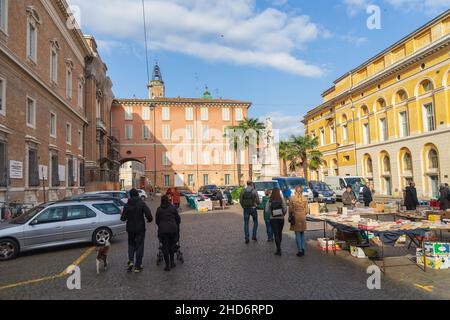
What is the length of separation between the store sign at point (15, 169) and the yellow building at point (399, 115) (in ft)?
99.3

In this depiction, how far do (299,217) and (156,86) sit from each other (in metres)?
89.8

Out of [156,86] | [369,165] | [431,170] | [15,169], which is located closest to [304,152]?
[369,165]

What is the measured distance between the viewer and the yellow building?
95.3 feet

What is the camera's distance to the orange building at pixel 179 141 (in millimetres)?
57625

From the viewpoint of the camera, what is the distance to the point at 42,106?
22.7 m

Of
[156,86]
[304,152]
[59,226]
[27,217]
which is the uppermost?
[156,86]

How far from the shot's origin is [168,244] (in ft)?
25.0

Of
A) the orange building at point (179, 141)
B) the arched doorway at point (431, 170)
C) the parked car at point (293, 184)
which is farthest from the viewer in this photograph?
the orange building at point (179, 141)

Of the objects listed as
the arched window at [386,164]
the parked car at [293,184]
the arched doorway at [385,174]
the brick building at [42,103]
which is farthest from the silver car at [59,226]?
the arched window at [386,164]

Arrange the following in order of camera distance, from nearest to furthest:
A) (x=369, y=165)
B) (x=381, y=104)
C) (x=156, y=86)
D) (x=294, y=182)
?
(x=294, y=182) → (x=381, y=104) → (x=369, y=165) → (x=156, y=86)

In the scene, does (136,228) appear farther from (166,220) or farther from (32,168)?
(32,168)

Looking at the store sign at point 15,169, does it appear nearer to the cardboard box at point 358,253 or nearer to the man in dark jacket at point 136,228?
the man in dark jacket at point 136,228

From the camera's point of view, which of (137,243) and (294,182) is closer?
(137,243)
